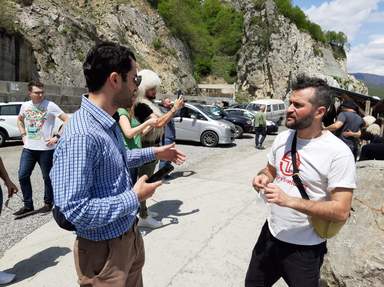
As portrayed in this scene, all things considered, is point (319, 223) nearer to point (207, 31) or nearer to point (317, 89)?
point (317, 89)

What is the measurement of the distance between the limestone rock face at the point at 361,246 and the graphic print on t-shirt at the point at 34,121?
157 inches

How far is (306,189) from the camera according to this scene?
7.57 feet

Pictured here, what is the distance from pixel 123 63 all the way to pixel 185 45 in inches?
1754

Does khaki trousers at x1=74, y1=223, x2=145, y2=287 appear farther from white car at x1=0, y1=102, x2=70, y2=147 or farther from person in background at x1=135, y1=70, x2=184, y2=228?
white car at x1=0, y1=102, x2=70, y2=147

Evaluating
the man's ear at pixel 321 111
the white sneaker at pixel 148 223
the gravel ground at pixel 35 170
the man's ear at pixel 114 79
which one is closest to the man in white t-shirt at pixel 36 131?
the gravel ground at pixel 35 170

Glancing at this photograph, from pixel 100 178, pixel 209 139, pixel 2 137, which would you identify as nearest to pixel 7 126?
pixel 2 137

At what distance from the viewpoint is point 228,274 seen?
3.83 m

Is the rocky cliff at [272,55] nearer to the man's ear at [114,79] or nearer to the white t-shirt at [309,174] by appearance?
the white t-shirt at [309,174]

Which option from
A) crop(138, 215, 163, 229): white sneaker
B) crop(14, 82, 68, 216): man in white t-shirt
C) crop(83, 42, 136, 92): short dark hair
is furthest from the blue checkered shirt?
crop(14, 82, 68, 216): man in white t-shirt

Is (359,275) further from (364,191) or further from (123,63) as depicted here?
(123,63)

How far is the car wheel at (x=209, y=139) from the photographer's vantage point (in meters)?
14.4

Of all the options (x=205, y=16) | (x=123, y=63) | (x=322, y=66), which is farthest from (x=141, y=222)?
(x=205, y=16)

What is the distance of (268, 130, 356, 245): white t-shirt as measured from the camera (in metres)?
2.19

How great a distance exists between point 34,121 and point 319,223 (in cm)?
423
